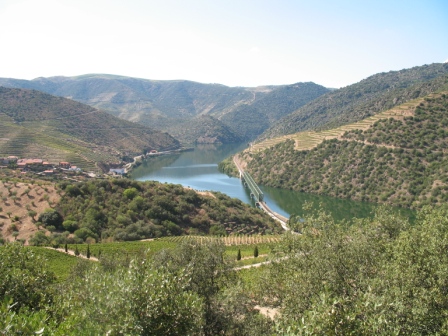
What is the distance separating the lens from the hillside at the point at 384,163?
72.9 m

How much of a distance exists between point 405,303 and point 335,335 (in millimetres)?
4209

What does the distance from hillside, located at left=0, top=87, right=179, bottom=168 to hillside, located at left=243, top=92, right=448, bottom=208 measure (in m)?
65.9

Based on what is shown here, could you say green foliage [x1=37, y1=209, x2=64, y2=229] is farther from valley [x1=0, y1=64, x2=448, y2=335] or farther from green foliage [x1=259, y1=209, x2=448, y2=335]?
green foliage [x1=259, y1=209, x2=448, y2=335]

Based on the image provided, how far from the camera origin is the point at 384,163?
81188mm

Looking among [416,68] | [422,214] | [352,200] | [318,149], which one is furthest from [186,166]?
[416,68]

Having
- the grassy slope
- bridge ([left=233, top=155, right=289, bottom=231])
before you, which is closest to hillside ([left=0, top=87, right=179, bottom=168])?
bridge ([left=233, top=155, right=289, bottom=231])

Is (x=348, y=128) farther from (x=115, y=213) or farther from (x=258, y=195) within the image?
(x=115, y=213)

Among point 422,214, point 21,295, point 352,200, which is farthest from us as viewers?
point 352,200

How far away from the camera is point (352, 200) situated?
261 ft

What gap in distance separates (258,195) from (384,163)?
34.0m

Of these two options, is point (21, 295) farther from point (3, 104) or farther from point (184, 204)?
point (3, 104)

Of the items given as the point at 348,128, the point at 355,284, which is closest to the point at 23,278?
the point at 355,284

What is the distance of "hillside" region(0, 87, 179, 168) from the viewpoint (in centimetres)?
9919

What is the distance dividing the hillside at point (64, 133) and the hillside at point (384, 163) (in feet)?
216
